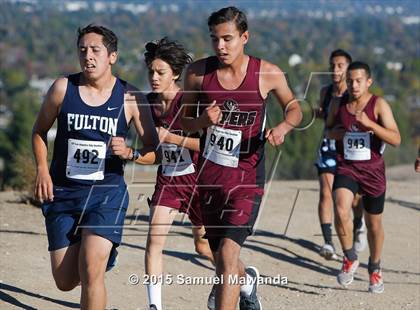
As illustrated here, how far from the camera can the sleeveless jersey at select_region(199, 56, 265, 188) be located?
7016 millimetres

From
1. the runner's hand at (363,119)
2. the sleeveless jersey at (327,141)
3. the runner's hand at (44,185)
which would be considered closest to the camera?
the runner's hand at (44,185)

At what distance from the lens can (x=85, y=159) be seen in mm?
6781

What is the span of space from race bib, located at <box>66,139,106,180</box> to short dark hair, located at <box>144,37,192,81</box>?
183 cm

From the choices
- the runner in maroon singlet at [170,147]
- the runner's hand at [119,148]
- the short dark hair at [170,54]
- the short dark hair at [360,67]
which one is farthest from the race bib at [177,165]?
the short dark hair at [360,67]

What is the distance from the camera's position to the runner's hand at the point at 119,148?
21.7 feet

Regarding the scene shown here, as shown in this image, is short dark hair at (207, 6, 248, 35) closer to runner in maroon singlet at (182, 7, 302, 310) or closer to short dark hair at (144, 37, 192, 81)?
runner in maroon singlet at (182, 7, 302, 310)

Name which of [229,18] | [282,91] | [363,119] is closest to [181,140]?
[282,91]

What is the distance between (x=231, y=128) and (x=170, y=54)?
152 cm

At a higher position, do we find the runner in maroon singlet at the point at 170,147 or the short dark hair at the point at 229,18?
the short dark hair at the point at 229,18

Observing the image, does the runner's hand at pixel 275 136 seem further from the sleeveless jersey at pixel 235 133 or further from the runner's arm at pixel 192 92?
the runner's arm at pixel 192 92

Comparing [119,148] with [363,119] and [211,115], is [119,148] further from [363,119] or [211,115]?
[363,119]

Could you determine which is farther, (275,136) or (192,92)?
(192,92)

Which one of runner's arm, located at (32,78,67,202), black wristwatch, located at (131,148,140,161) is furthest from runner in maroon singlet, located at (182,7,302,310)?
runner's arm, located at (32,78,67,202)

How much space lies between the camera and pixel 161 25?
157500 mm
